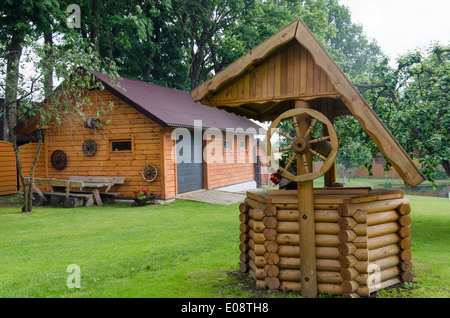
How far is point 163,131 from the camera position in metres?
16.0

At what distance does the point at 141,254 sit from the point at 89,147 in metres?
11.0

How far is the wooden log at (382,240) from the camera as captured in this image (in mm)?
5557

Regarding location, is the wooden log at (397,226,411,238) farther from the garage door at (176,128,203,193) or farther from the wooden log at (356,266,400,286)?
the garage door at (176,128,203,193)

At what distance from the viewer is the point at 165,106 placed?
58.6 feet

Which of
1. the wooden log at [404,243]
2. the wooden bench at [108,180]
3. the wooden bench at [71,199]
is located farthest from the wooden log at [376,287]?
the wooden bench at [71,199]

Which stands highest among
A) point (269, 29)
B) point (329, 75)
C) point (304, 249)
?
point (269, 29)

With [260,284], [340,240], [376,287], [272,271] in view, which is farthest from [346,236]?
[260,284]

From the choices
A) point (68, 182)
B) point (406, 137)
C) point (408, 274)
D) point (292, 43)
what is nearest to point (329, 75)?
point (292, 43)

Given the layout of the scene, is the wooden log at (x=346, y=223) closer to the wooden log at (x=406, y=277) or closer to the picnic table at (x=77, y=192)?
the wooden log at (x=406, y=277)

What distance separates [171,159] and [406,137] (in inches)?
384

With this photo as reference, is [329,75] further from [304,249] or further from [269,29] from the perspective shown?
[269,29]

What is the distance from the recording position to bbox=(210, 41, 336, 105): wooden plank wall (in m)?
5.48

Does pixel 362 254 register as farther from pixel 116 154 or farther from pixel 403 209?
pixel 116 154

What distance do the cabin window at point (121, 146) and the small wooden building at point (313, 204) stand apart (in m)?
11.5
